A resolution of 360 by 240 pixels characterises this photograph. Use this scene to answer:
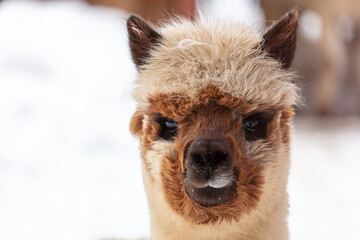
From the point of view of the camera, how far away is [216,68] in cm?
112

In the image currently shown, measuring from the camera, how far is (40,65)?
319 cm

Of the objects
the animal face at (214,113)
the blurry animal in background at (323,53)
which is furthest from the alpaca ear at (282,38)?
the blurry animal in background at (323,53)

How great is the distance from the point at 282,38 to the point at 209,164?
15.8 inches

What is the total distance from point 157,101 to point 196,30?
223 millimetres

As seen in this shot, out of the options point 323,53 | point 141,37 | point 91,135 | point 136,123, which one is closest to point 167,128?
point 136,123

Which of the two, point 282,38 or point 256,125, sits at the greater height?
point 282,38

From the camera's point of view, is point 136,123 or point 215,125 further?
point 136,123

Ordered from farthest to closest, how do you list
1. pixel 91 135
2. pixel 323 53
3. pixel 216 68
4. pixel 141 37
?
pixel 323 53 → pixel 91 135 → pixel 141 37 → pixel 216 68

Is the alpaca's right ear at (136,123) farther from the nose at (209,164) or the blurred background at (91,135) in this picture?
the nose at (209,164)

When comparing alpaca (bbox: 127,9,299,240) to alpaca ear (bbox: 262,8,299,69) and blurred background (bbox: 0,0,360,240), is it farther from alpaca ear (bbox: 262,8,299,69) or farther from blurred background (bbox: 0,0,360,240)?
blurred background (bbox: 0,0,360,240)

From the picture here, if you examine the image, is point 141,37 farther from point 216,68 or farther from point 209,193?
point 209,193

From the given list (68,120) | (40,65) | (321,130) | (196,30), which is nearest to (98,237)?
(196,30)

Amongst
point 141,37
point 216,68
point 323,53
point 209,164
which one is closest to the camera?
point 209,164

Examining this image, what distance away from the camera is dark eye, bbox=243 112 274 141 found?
3.73 feet
